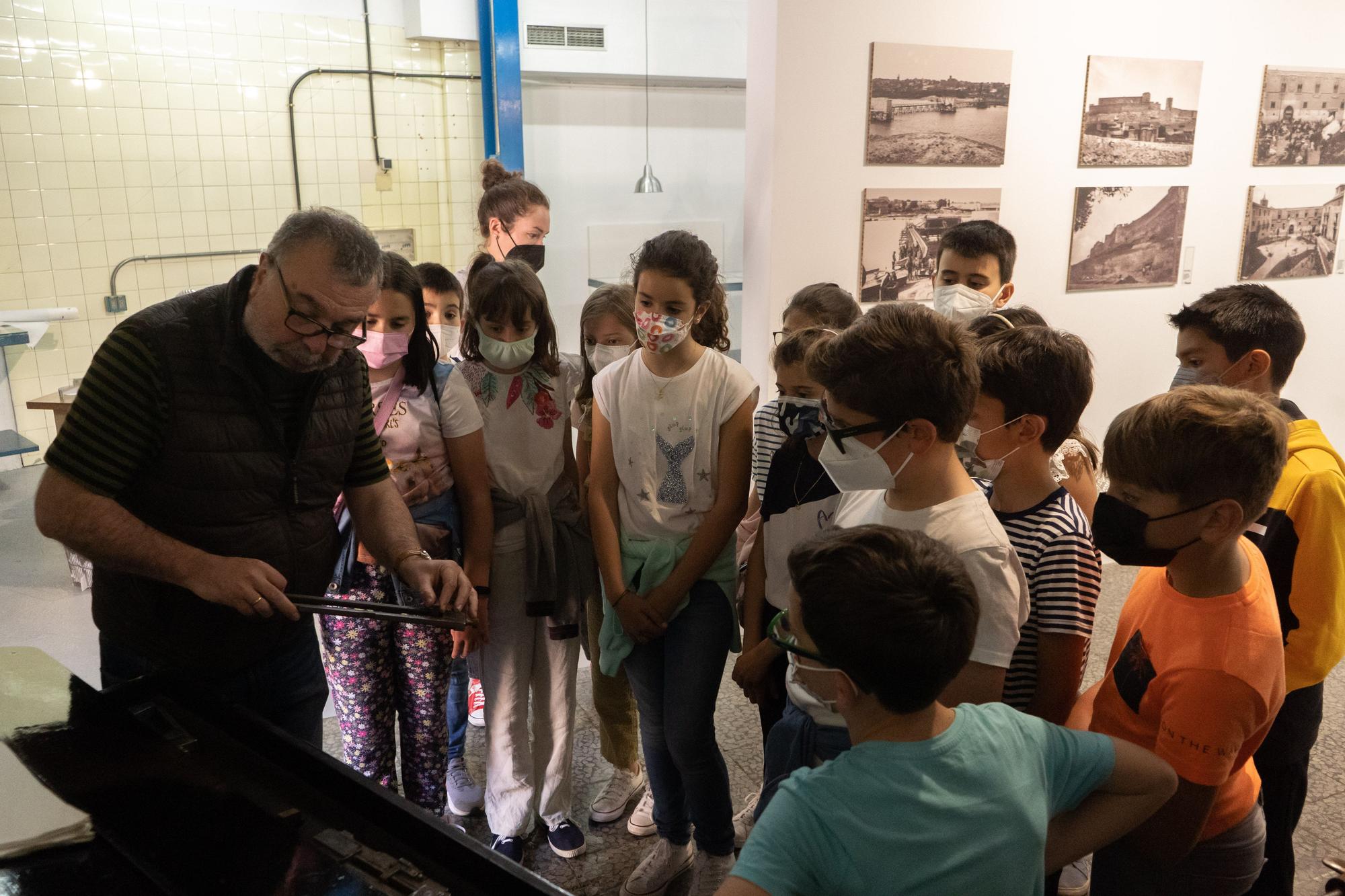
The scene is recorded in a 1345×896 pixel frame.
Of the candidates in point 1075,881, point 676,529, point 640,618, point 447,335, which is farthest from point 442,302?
point 1075,881

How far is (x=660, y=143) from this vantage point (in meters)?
5.71

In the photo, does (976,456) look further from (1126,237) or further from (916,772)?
(1126,237)

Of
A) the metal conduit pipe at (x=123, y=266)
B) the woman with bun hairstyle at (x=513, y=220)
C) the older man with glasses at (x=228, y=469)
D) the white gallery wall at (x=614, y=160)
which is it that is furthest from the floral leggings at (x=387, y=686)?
the metal conduit pipe at (x=123, y=266)

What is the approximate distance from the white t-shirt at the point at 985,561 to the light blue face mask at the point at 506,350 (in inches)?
45.0

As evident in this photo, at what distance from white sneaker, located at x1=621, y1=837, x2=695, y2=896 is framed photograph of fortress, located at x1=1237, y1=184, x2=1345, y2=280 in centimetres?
388

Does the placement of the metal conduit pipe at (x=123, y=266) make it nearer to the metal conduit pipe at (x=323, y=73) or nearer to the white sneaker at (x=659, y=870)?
the metal conduit pipe at (x=323, y=73)

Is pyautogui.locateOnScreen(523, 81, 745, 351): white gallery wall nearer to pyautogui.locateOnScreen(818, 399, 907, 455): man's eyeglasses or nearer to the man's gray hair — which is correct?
the man's gray hair

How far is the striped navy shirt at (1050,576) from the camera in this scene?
4.99 feet

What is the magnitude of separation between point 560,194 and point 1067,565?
15.2 ft

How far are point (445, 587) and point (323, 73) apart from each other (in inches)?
180

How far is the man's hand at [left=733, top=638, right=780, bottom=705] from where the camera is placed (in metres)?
1.86

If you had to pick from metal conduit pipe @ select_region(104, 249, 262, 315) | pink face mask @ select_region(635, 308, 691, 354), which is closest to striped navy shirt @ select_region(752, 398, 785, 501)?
pink face mask @ select_region(635, 308, 691, 354)

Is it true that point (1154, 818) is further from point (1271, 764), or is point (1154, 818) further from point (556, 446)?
point (556, 446)

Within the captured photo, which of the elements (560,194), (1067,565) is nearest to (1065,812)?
(1067,565)
